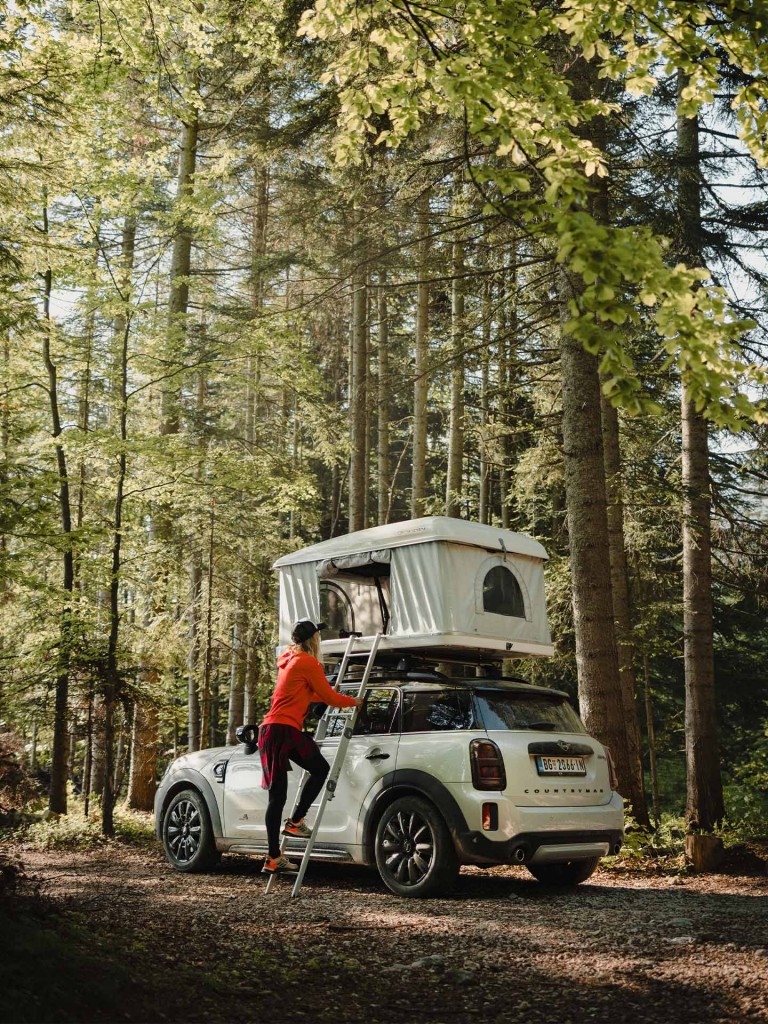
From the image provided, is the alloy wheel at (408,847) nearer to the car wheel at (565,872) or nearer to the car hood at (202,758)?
the car wheel at (565,872)

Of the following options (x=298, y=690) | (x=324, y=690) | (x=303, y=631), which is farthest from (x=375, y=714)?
(x=303, y=631)

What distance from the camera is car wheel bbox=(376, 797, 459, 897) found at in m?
7.41

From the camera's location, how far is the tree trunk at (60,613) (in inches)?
497

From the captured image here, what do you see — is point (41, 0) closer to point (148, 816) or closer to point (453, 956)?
point (453, 956)

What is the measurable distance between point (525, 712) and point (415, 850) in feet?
4.69

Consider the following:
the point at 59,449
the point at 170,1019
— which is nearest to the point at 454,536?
the point at 170,1019

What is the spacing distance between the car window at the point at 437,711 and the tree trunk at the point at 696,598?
5.18 meters

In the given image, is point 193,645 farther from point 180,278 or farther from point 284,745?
point 284,745

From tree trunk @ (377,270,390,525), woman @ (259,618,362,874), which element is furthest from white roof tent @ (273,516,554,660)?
tree trunk @ (377,270,390,525)

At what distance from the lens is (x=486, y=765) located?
743cm

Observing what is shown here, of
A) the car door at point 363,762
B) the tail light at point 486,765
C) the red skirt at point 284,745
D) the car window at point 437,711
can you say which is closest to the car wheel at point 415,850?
the car door at point 363,762

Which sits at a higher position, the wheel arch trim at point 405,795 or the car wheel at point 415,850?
the wheel arch trim at point 405,795

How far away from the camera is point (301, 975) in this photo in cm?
482

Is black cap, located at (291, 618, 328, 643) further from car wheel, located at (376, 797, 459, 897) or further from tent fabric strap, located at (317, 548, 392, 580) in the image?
car wheel, located at (376, 797, 459, 897)
